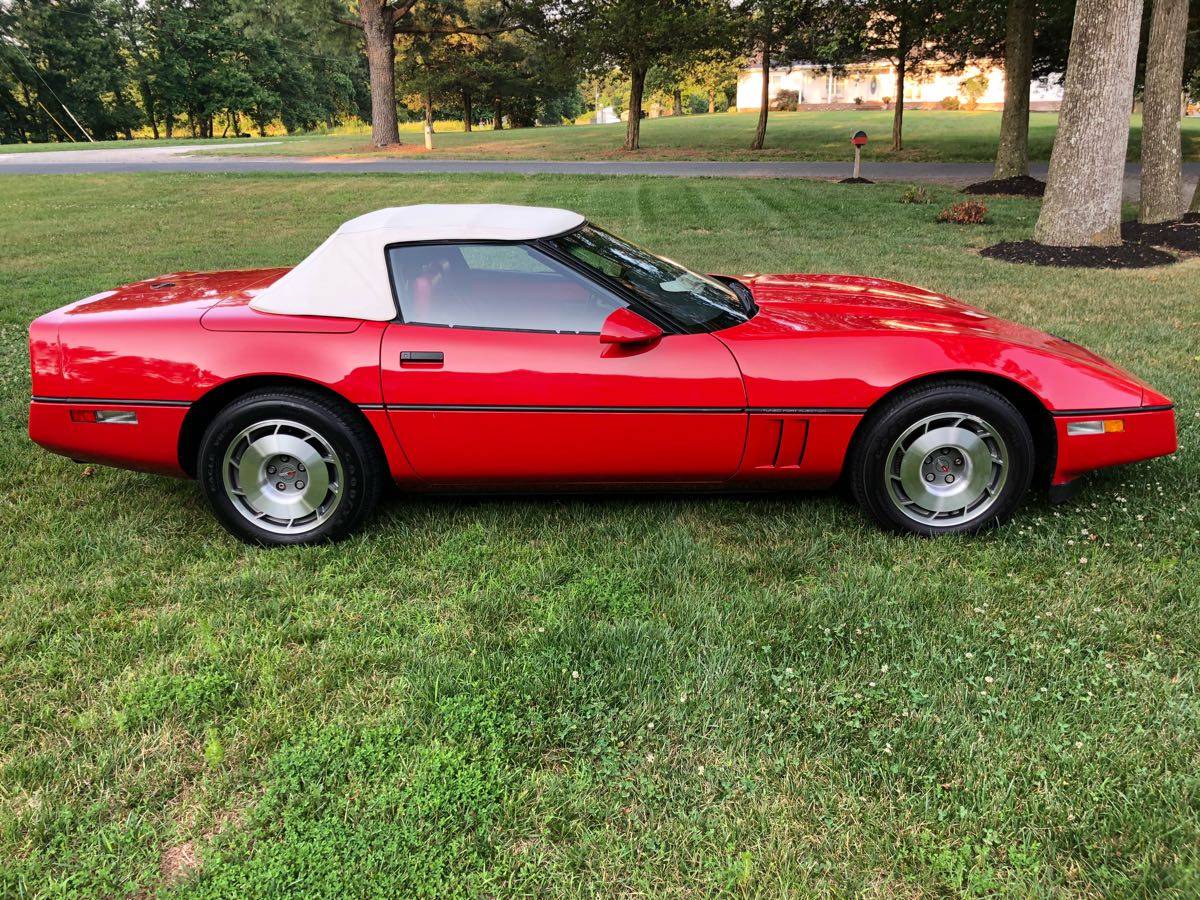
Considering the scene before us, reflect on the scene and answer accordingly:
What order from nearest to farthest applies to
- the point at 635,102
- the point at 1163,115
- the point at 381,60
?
1. the point at 1163,115
2. the point at 381,60
3. the point at 635,102

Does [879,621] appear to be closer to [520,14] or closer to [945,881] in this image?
[945,881]

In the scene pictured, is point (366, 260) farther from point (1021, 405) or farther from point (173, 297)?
point (1021, 405)

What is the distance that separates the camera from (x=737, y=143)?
3120 centimetres

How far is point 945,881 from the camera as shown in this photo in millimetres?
1877

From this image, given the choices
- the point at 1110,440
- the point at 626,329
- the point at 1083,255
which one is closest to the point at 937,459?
the point at 1110,440

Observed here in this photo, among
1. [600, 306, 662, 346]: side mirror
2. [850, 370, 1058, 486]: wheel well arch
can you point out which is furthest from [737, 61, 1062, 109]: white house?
[600, 306, 662, 346]: side mirror

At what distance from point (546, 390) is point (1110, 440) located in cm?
220

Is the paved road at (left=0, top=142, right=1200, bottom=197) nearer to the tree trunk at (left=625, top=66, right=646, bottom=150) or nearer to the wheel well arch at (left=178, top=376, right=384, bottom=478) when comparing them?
the tree trunk at (left=625, top=66, right=646, bottom=150)

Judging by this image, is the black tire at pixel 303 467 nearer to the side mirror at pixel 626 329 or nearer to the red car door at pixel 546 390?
the red car door at pixel 546 390

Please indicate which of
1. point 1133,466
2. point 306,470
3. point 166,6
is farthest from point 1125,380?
point 166,6

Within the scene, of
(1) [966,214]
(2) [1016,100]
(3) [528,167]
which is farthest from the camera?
(3) [528,167]

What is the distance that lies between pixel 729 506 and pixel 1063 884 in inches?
80.1

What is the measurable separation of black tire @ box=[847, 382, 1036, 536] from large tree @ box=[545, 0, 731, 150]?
24.4 metres

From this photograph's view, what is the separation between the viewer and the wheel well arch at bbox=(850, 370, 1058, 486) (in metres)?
3.21
